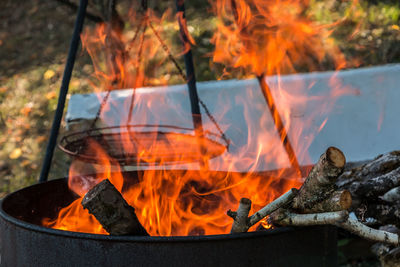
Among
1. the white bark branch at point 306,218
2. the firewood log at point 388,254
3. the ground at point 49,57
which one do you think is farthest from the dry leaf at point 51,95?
the white bark branch at point 306,218

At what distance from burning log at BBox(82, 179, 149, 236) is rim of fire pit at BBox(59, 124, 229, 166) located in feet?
2.14

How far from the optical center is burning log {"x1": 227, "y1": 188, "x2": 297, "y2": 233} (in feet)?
4.25

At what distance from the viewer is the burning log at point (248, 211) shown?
51.0 inches

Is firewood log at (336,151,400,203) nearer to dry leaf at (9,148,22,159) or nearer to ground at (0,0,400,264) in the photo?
ground at (0,0,400,264)

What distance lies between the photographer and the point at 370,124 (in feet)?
9.74

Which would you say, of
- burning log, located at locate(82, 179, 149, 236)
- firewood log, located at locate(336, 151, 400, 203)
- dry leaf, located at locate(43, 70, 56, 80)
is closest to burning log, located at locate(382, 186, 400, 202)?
firewood log, located at locate(336, 151, 400, 203)

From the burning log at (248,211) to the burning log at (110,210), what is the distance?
298 mm

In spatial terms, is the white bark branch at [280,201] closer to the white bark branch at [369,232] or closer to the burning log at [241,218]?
the burning log at [241,218]

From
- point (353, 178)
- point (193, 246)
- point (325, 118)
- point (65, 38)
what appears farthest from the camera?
point (65, 38)

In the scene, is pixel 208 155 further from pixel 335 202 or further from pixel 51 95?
pixel 51 95

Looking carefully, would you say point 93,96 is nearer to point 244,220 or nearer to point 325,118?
point 325,118

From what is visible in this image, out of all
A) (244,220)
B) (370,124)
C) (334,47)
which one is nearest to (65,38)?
(334,47)

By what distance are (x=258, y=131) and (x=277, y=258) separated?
5.59ft

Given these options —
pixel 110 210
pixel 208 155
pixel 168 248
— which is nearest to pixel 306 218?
pixel 168 248
